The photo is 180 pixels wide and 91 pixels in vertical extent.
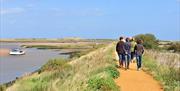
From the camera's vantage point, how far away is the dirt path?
57.4 feet

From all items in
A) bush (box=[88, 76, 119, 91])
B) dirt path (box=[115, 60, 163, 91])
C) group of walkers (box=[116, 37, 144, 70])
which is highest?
group of walkers (box=[116, 37, 144, 70])

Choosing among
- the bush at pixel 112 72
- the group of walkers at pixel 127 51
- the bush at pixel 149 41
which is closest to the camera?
the bush at pixel 112 72

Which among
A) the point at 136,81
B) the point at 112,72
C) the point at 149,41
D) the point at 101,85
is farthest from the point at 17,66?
the point at 101,85

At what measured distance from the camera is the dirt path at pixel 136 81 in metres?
17.5

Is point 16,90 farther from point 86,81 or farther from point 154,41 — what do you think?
point 154,41

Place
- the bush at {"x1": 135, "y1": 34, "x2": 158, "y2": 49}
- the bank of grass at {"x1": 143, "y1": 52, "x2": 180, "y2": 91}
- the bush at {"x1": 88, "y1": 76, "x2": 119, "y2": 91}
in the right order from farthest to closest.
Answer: the bush at {"x1": 135, "y1": 34, "x2": 158, "y2": 49}
the bank of grass at {"x1": 143, "y1": 52, "x2": 180, "y2": 91}
the bush at {"x1": 88, "y1": 76, "x2": 119, "y2": 91}

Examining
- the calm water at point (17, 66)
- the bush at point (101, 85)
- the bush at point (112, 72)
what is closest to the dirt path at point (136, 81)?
the bush at point (112, 72)

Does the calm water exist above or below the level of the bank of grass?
below

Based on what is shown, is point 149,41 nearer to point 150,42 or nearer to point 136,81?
point 150,42

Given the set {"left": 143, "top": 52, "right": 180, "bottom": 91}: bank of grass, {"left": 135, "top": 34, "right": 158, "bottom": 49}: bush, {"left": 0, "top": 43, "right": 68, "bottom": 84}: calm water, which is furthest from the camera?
{"left": 135, "top": 34, "right": 158, "bottom": 49}: bush

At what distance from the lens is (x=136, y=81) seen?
751 inches

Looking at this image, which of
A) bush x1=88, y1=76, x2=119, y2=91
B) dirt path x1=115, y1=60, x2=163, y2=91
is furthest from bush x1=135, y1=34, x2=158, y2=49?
bush x1=88, y1=76, x2=119, y2=91

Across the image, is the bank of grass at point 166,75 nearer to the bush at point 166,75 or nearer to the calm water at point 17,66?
the bush at point 166,75

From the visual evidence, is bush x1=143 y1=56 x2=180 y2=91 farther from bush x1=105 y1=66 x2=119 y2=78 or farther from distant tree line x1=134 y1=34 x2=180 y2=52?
distant tree line x1=134 y1=34 x2=180 y2=52
